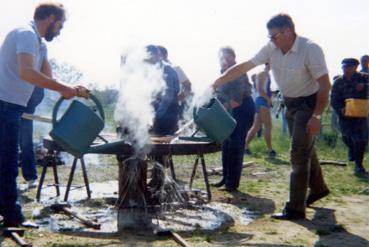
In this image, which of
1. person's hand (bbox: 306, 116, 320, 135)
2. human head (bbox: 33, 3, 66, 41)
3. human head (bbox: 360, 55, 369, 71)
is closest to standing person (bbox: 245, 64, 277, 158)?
human head (bbox: 360, 55, 369, 71)

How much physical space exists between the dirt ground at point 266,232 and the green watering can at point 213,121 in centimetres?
89

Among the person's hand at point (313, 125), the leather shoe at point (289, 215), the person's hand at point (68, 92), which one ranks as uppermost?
the person's hand at point (68, 92)

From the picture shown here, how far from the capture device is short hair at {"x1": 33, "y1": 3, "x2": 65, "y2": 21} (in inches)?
178

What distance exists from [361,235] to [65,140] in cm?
281

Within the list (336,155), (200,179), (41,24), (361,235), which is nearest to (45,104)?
(200,179)

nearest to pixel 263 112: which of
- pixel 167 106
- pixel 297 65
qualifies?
pixel 167 106

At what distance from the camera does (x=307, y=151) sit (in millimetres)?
5211

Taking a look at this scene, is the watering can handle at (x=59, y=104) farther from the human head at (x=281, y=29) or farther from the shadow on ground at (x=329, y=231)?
the shadow on ground at (x=329, y=231)

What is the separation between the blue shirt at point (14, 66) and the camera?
4.32 m

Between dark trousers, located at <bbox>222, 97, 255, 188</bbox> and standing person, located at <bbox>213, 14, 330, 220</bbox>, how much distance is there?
141cm

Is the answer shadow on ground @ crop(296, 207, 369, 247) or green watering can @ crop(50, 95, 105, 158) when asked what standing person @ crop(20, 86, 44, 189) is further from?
shadow on ground @ crop(296, 207, 369, 247)

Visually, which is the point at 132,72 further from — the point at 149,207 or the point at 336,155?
the point at 336,155

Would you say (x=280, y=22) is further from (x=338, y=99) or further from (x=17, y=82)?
(x=338, y=99)

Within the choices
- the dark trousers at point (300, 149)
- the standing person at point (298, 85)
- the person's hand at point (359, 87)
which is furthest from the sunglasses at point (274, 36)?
the person's hand at point (359, 87)
